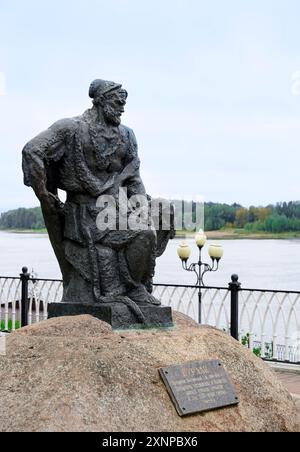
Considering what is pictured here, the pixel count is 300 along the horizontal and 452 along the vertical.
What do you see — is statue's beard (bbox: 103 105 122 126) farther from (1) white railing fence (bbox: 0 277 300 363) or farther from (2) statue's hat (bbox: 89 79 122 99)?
(1) white railing fence (bbox: 0 277 300 363)

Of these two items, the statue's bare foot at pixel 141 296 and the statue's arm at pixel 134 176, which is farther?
the statue's arm at pixel 134 176

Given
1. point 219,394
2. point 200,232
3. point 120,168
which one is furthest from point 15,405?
point 200,232

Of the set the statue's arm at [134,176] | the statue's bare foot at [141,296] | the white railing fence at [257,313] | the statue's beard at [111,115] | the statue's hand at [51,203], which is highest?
the statue's beard at [111,115]

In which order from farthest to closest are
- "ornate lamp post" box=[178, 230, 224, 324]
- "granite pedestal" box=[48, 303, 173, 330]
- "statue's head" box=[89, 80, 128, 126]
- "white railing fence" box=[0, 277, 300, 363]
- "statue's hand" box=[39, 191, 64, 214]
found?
1. "ornate lamp post" box=[178, 230, 224, 324]
2. "white railing fence" box=[0, 277, 300, 363]
3. "statue's head" box=[89, 80, 128, 126]
4. "statue's hand" box=[39, 191, 64, 214]
5. "granite pedestal" box=[48, 303, 173, 330]

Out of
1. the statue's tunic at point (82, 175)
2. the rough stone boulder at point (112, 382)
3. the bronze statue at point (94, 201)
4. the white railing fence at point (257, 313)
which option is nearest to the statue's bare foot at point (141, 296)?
the bronze statue at point (94, 201)

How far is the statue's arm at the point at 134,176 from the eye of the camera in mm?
5789

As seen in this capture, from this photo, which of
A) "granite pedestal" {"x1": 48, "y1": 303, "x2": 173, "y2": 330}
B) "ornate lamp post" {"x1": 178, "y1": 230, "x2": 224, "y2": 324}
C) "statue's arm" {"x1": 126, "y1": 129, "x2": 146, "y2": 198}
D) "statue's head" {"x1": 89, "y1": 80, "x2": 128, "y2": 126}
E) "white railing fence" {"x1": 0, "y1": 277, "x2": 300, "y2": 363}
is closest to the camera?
"granite pedestal" {"x1": 48, "y1": 303, "x2": 173, "y2": 330}

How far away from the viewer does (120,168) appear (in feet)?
19.0

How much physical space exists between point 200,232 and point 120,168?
6.57 m

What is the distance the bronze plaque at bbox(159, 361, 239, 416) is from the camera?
454 cm

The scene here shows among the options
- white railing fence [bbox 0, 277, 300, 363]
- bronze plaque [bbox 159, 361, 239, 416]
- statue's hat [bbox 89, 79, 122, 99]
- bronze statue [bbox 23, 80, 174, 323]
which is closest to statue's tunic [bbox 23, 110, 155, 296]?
bronze statue [bbox 23, 80, 174, 323]

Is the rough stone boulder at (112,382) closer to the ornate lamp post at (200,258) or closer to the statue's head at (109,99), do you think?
the statue's head at (109,99)

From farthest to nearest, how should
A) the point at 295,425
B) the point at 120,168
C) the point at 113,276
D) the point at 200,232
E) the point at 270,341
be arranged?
the point at 200,232
the point at 270,341
the point at 120,168
the point at 113,276
the point at 295,425
